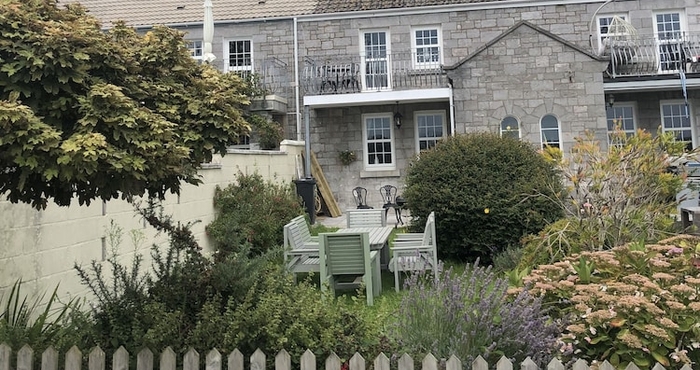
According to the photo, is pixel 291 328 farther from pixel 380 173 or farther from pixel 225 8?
pixel 225 8

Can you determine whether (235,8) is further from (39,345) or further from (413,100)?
(39,345)

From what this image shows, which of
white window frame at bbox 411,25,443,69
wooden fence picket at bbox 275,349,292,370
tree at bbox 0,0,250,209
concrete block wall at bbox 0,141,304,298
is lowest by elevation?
wooden fence picket at bbox 275,349,292,370

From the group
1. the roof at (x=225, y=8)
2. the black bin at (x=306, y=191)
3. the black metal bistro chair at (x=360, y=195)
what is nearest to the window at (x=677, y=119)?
the roof at (x=225, y=8)

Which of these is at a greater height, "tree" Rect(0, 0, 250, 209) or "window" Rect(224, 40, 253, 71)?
"window" Rect(224, 40, 253, 71)

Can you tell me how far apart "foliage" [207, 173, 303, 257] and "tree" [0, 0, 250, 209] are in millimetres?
4651

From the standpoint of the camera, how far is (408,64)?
1447cm

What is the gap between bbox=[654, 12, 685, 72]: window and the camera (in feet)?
43.0

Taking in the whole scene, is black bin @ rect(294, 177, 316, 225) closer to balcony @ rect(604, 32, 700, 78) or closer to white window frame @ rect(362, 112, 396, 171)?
white window frame @ rect(362, 112, 396, 171)

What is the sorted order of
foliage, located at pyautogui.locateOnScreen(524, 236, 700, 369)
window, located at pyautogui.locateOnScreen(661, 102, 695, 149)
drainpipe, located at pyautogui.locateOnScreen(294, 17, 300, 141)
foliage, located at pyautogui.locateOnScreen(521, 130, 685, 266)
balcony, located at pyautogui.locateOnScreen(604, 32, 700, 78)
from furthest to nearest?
1. drainpipe, located at pyautogui.locateOnScreen(294, 17, 300, 141)
2. window, located at pyautogui.locateOnScreen(661, 102, 695, 149)
3. balcony, located at pyautogui.locateOnScreen(604, 32, 700, 78)
4. foliage, located at pyautogui.locateOnScreen(521, 130, 685, 266)
5. foliage, located at pyautogui.locateOnScreen(524, 236, 700, 369)

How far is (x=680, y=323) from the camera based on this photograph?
10.4 ft

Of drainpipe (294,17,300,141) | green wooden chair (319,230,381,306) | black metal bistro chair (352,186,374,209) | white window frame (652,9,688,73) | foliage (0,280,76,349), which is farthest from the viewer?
drainpipe (294,17,300,141)

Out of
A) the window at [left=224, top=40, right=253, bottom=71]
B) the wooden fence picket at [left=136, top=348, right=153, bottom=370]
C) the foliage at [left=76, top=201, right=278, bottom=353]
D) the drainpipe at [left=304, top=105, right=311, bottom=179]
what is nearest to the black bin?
the drainpipe at [left=304, top=105, right=311, bottom=179]

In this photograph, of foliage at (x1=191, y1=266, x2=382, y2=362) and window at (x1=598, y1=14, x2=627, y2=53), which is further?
window at (x1=598, y1=14, x2=627, y2=53)

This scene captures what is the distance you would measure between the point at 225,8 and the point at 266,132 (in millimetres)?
5495
